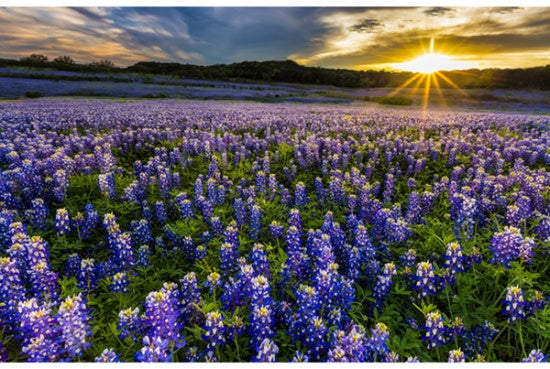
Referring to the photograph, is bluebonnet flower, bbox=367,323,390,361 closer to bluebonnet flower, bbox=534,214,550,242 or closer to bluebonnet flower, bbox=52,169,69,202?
bluebonnet flower, bbox=534,214,550,242

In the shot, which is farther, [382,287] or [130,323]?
[382,287]

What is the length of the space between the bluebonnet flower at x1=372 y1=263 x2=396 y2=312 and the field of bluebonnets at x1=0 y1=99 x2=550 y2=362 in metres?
0.01

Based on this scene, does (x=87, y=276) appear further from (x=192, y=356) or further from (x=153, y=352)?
(x=153, y=352)

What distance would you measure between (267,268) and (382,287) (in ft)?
3.51

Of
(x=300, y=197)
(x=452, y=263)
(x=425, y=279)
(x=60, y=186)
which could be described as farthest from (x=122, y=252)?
(x=452, y=263)

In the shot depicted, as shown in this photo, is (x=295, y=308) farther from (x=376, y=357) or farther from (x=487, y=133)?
(x=487, y=133)

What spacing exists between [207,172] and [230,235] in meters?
3.40

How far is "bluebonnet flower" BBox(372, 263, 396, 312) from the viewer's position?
3080 millimetres

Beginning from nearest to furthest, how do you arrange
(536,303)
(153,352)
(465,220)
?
(153,352) < (536,303) < (465,220)

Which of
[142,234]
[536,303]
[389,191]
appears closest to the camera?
[536,303]

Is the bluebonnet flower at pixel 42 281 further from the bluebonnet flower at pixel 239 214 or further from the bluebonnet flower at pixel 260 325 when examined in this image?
the bluebonnet flower at pixel 239 214

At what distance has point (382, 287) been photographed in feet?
10.1

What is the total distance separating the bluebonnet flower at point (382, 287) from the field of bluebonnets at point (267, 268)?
12mm
